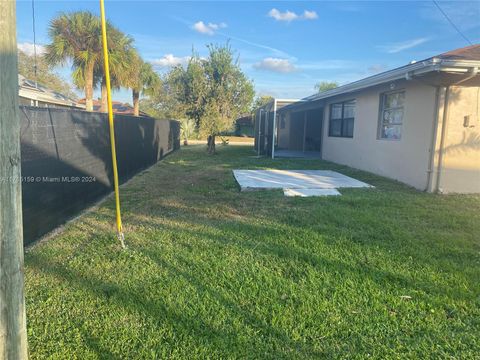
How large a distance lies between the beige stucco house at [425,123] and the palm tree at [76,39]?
36.8ft

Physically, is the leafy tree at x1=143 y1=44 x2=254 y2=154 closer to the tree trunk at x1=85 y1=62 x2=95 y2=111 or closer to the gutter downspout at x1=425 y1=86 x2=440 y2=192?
the tree trunk at x1=85 y1=62 x2=95 y2=111

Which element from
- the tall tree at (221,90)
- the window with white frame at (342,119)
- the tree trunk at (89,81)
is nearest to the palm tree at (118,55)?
the tree trunk at (89,81)

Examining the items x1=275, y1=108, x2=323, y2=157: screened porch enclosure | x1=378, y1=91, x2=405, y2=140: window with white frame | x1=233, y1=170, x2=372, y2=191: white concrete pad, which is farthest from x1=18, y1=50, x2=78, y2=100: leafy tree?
x1=378, y1=91, x2=405, y2=140: window with white frame

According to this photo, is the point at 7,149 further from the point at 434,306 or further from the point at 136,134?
the point at 136,134

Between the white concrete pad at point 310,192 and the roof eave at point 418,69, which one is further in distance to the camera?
the white concrete pad at point 310,192

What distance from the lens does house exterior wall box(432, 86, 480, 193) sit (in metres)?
7.84

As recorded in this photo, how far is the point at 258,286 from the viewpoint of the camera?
3.38 metres

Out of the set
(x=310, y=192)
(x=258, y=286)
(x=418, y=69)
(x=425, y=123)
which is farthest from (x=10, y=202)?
(x=425, y=123)

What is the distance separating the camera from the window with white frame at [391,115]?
9672mm

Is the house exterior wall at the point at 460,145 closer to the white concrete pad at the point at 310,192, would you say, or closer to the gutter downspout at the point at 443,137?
the gutter downspout at the point at 443,137

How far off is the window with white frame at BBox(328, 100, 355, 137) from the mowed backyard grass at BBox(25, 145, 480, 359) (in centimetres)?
767

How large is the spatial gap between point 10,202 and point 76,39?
55.8ft
